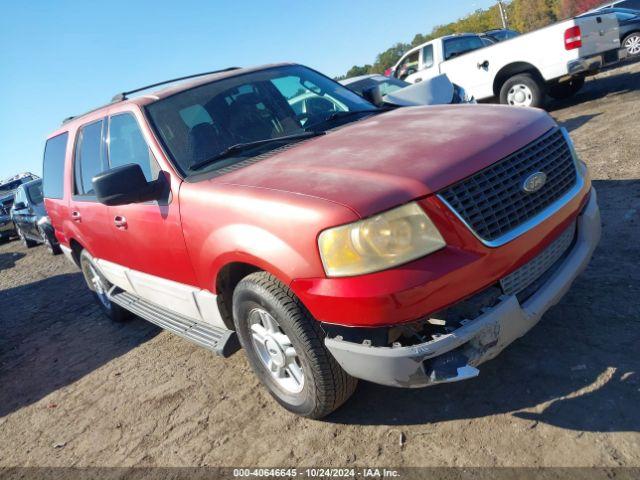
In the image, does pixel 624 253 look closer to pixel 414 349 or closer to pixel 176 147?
pixel 414 349

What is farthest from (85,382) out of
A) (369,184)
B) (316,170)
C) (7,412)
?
(369,184)

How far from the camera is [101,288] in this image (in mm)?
5301

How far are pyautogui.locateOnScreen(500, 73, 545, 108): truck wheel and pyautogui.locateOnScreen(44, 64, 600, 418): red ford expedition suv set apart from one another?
6439 mm

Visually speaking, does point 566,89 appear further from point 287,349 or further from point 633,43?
point 287,349

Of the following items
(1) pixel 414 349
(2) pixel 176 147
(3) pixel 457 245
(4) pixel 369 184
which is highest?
(2) pixel 176 147

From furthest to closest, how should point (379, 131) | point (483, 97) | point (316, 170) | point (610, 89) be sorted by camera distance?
1. point (610, 89)
2. point (483, 97)
3. point (379, 131)
4. point (316, 170)

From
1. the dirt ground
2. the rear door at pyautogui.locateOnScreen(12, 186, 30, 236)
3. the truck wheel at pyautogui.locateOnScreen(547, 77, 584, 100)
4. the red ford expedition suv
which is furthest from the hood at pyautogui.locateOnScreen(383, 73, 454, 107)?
the rear door at pyautogui.locateOnScreen(12, 186, 30, 236)

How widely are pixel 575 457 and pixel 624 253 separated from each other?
2.11 metres

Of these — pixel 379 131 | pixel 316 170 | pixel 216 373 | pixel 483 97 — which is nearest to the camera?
pixel 316 170

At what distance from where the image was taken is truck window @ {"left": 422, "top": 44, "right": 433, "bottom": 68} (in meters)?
11.5

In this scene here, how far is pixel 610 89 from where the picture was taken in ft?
34.3

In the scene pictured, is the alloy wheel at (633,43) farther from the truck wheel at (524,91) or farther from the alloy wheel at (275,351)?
the alloy wheel at (275,351)

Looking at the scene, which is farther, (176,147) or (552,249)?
(176,147)

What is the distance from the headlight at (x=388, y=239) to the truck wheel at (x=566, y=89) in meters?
9.60
